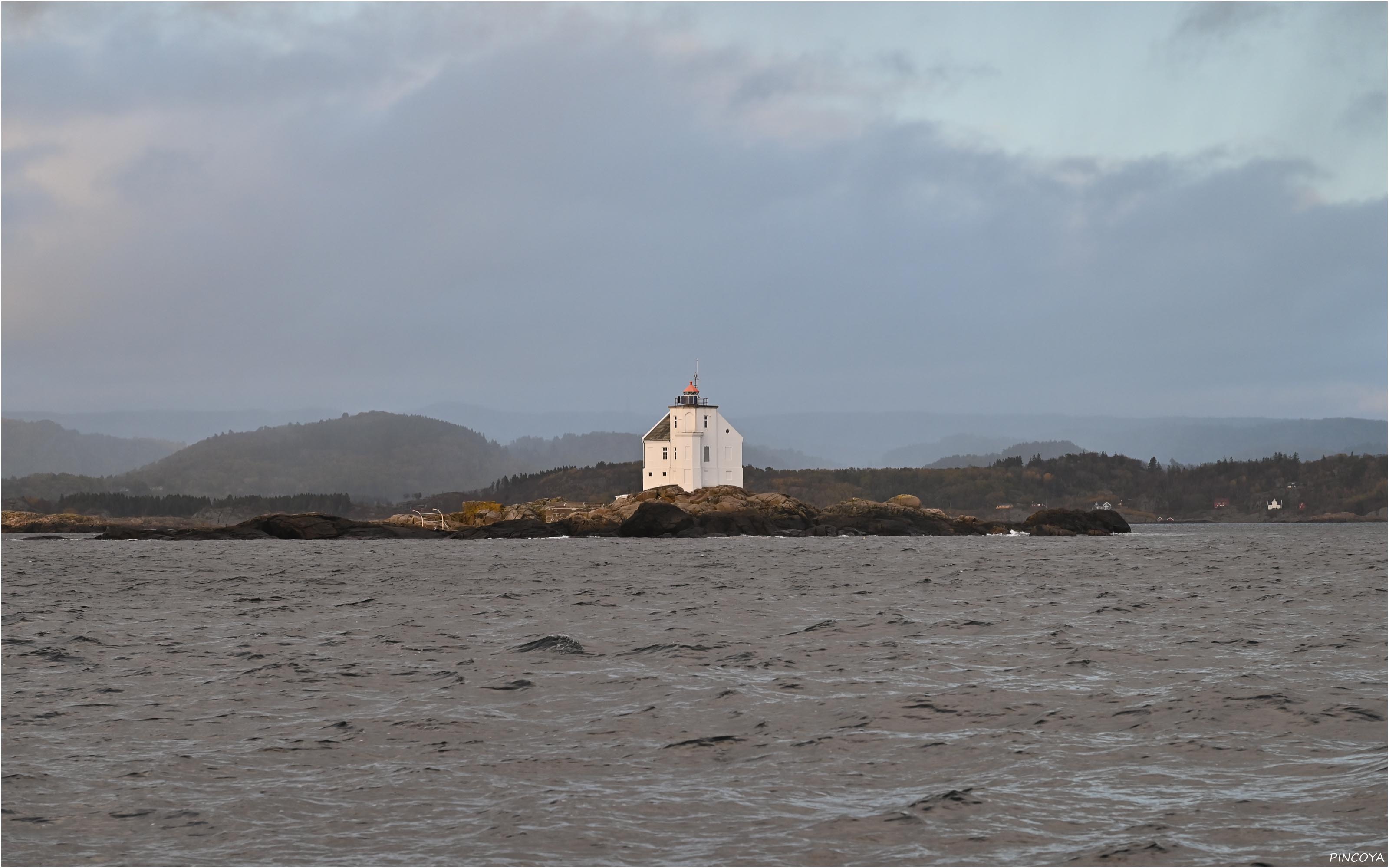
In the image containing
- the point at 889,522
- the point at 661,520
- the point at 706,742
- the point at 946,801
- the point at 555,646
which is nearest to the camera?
the point at 946,801

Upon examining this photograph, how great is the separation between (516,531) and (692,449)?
50.2 ft

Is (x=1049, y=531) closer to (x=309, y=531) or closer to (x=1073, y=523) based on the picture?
(x=1073, y=523)

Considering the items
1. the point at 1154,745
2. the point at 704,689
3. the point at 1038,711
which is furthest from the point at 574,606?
the point at 1154,745

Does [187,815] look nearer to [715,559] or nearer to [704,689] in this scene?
[704,689]

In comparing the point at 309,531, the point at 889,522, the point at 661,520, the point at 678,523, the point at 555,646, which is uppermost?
the point at 661,520

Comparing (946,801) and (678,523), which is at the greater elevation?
(678,523)

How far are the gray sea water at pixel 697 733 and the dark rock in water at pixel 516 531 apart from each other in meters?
49.5

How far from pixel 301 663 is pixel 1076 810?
12.7m

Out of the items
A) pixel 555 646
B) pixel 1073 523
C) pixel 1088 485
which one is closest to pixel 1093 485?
pixel 1088 485

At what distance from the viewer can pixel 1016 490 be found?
505 ft

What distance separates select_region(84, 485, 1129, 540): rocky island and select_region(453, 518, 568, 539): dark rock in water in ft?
0.25

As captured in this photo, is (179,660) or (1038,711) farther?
(179,660)

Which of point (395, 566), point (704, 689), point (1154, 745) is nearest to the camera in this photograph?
point (1154, 745)

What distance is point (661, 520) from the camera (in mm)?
76000
